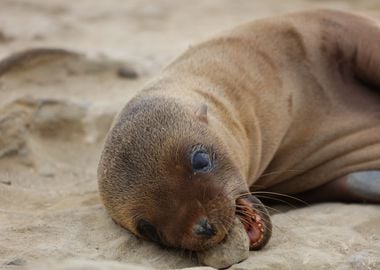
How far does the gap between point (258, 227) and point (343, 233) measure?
0.47m

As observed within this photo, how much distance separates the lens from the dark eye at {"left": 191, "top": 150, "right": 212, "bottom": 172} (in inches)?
164


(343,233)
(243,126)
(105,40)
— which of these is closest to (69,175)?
(243,126)

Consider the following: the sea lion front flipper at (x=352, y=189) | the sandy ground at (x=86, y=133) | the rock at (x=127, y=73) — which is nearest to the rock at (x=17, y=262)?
the sandy ground at (x=86, y=133)

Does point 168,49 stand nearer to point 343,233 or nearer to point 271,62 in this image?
point 271,62

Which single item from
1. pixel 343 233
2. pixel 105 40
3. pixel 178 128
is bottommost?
pixel 105 40

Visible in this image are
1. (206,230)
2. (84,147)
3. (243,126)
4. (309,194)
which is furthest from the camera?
(84,147)

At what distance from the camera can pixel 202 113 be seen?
15.4 ft

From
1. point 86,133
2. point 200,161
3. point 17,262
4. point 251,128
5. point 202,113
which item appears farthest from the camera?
point 86,133

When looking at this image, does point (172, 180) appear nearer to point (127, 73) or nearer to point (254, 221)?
point (254, 221)

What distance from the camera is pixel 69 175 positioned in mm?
6090

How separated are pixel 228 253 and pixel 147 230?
18.5 inches

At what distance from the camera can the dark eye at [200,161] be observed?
13.7ft

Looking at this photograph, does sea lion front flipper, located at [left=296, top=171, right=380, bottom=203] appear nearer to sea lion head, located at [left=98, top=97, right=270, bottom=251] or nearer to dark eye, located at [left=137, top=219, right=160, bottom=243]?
sea lion head, located at [left=98, top=97, right=270, bottom=251]

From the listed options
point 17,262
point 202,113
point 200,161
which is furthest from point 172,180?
point 17,262
